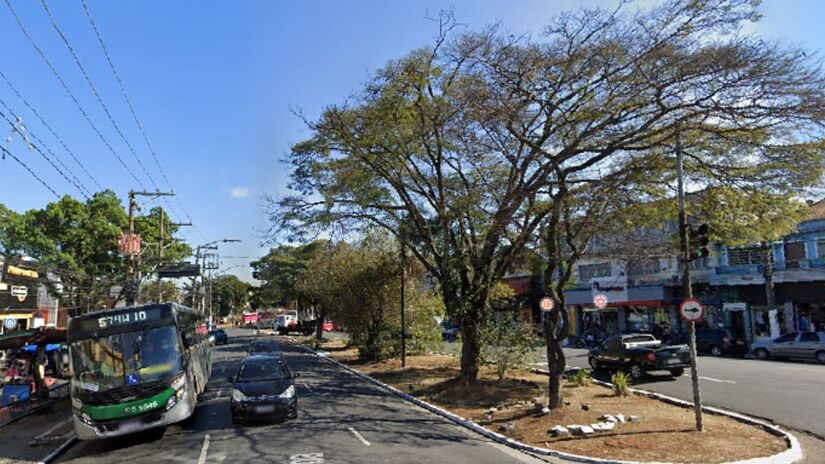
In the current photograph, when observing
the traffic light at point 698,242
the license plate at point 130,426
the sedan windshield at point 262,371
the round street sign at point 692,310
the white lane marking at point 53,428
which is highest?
the traffic light at point 698,242

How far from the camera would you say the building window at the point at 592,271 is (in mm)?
50219

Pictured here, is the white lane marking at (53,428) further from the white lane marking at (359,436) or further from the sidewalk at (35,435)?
the white lane marking at (359,436)

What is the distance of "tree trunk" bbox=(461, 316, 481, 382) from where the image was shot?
19359mm

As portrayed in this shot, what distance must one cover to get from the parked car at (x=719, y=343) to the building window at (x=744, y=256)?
19.6ft

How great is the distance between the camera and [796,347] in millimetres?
27234

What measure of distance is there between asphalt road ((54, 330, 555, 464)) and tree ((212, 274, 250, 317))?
110281 mm

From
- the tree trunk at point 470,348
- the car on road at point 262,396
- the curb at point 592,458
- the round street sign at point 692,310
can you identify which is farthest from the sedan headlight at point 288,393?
the round street sign at point 692,310

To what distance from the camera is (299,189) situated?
22875mm

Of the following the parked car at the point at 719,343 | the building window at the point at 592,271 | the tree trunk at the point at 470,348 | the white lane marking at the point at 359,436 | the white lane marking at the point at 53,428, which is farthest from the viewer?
the building window at the point at 592,271

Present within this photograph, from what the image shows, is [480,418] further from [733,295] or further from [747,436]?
[733,295]

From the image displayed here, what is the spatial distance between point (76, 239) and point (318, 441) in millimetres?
34799

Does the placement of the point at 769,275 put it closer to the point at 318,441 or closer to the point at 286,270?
the point at 318,441

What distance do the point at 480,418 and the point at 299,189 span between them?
1196cm

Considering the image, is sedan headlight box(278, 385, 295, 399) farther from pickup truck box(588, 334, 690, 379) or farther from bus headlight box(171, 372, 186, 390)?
pickup truck box(588, 334, 690, 379)
